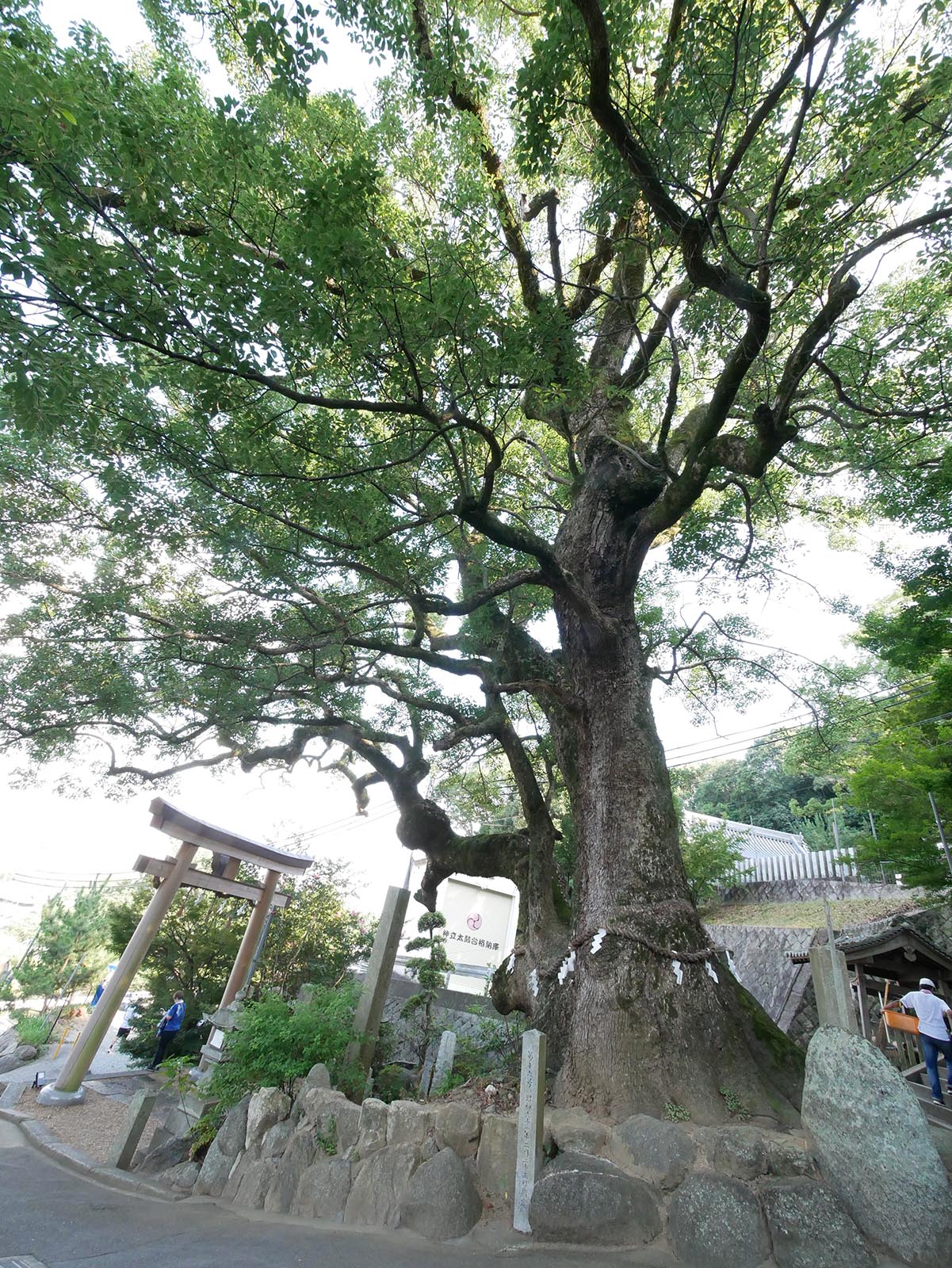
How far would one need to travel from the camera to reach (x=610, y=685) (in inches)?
241

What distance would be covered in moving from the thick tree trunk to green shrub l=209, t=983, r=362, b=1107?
197 centimetres

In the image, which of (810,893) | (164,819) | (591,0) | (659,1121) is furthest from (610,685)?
(810,893)

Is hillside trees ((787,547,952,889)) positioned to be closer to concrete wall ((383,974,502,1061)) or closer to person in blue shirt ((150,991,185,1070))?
concrete wall ((383,974,502,1061))

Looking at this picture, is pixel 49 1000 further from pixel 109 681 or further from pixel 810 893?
pixel 810 893

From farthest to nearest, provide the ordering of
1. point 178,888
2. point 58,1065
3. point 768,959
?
point 768,959 → point 58,1065 → point 178,888

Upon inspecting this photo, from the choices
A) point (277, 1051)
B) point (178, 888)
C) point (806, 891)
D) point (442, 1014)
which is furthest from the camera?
point (806, 891)

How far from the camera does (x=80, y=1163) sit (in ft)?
18.0

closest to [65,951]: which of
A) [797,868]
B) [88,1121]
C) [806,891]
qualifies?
[88,1121]

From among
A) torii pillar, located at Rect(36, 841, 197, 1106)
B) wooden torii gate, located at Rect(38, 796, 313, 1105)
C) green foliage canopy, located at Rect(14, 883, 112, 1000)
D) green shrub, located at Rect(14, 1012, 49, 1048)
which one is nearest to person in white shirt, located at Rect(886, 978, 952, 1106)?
wooden torii gate, located at Rect(38, 796, 313, 1105)

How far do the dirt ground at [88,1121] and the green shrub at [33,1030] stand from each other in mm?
4616

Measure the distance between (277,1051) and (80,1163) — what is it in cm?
239

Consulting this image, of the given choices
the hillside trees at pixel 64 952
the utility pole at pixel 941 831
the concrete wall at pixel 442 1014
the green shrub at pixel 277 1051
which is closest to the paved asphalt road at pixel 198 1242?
the green shrub at pixel 277 1051

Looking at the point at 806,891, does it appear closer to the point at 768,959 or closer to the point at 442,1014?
the point at 768,959

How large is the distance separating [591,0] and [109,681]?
7852mm
